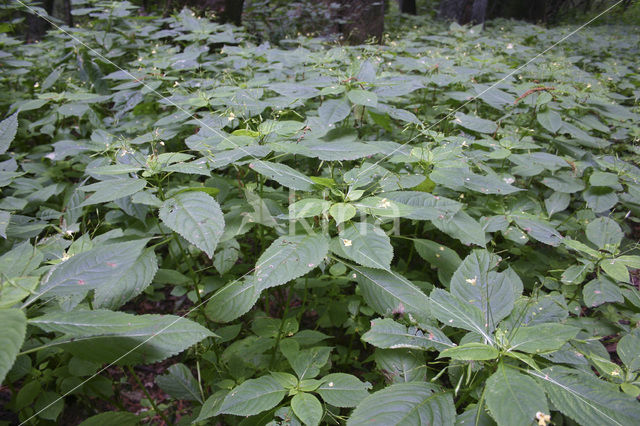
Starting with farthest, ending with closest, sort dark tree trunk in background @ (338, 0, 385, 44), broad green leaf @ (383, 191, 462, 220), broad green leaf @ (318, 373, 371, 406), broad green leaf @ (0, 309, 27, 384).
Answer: dark tree trunk in background @ (338, 0, 385, 44), broad green leaf @ (383, 191, 462, 220), broad green leaf @ (318, 373, 371, 406), broad green leaf @ (0, 309, 27, 384)

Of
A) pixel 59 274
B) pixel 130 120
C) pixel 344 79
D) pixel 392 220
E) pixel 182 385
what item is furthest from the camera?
pixel 130 120

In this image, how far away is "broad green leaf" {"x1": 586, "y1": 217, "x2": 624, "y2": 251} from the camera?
1759mm

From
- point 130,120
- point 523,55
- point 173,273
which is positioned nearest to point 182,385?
point 173,273

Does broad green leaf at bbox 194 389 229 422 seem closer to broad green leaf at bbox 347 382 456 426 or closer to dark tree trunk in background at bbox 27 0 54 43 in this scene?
broad green leaf at bbox 347 382 456 426

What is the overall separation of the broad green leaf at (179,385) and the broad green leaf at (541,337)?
4.62 ft

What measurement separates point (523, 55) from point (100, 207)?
6151mm

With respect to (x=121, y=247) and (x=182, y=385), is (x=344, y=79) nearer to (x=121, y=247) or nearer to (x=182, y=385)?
(x=121, y=247)

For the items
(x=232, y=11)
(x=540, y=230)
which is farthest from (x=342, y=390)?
(x=232, y=11)

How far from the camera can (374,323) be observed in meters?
1.27

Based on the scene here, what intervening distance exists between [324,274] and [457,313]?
88 centimetres

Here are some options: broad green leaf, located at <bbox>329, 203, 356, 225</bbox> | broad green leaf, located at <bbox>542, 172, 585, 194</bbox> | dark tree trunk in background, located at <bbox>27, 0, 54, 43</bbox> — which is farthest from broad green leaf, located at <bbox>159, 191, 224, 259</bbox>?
dark tree trunk in background, located at <bbox>27, 0, 54, 43</bbox>

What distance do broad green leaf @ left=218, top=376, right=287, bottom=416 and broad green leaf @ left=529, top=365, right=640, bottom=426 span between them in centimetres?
81

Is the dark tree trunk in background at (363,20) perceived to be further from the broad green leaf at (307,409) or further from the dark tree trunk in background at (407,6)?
the dark tree trunk in background at (407,6)

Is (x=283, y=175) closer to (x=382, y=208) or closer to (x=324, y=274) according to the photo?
(x=382, y=208)
